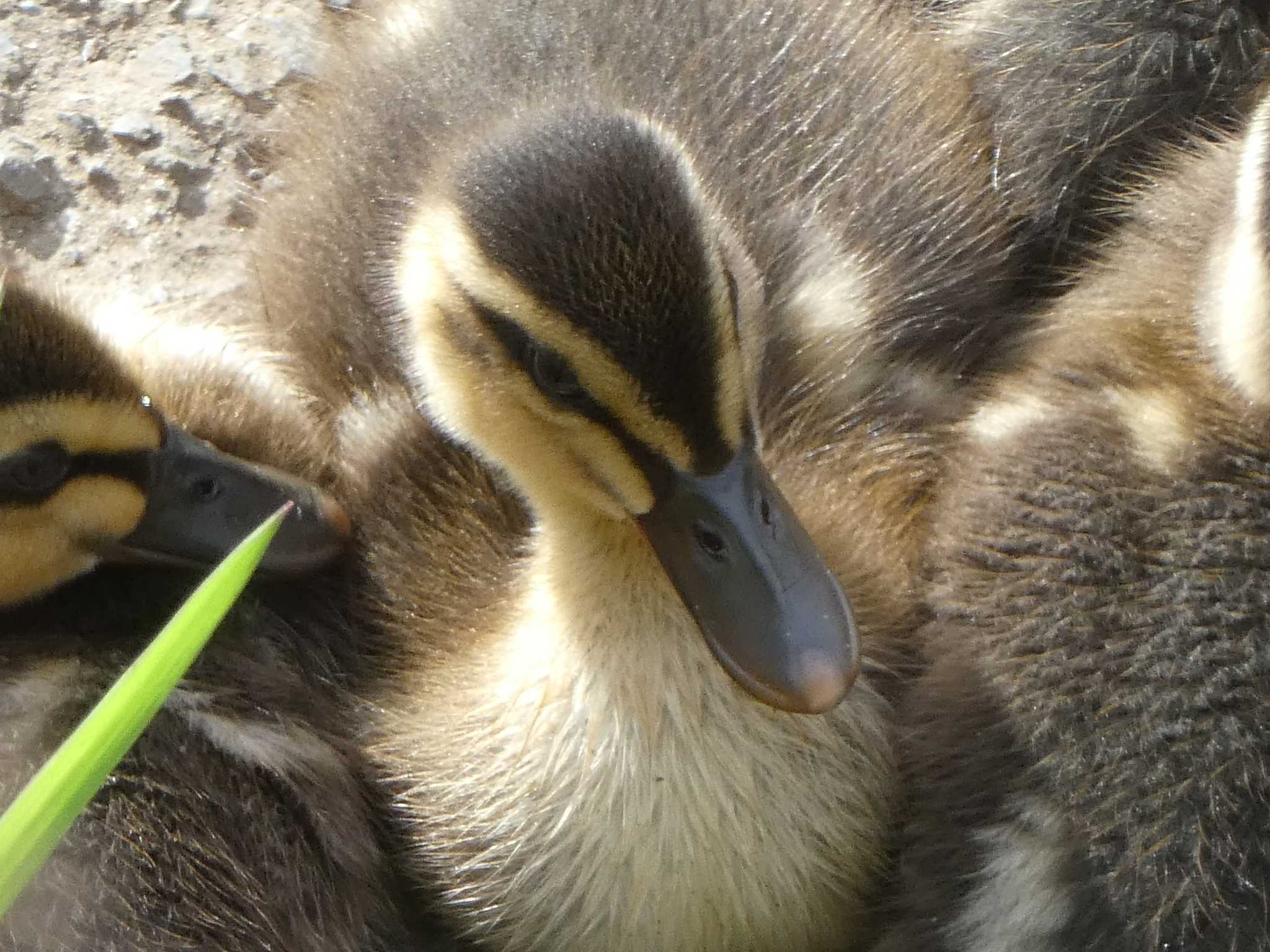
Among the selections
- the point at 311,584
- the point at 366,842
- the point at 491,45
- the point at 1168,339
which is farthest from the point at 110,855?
the point at 1168,339

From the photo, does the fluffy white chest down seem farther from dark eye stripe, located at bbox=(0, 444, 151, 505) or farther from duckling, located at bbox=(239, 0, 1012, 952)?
dark eye stripe, located at bbox=(0, 444, 151, 505)

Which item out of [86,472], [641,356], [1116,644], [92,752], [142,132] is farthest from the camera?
[142,132]

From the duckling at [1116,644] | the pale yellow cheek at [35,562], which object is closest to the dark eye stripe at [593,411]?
the duckling at [1116,644]

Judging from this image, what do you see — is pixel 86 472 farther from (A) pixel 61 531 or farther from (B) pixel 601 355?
Result: (B) pixel 601 355

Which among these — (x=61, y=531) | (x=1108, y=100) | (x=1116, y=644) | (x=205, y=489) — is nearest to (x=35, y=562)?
(x=61, y=531)

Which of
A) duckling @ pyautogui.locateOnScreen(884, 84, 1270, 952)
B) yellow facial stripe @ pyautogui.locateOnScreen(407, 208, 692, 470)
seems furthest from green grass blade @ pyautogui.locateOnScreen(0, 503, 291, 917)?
duckling @ pyautogui.locateOnScreen(884, 84, 1270, 952)

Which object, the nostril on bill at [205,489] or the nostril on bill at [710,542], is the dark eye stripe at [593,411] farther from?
the nostril on bill at [205,489]
